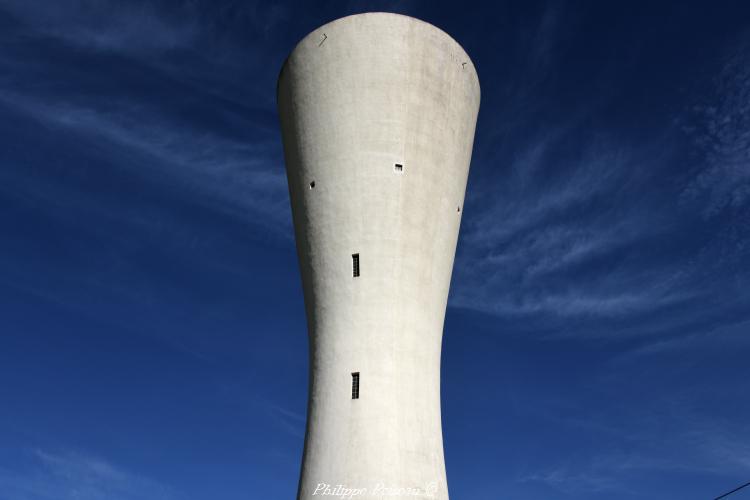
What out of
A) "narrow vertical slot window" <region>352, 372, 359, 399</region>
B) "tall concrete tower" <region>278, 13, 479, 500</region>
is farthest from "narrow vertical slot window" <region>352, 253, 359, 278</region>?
"narrow vertical slot window" <region>352, 372, 359, 399</region>

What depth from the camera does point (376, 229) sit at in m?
16.6

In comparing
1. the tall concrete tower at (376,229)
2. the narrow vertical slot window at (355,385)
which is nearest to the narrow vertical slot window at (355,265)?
the tall concrete tower at (376,229)

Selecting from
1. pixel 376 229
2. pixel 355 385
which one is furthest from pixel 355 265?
pixel 355 385

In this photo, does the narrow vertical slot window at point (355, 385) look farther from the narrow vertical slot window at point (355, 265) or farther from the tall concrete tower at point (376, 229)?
the narrow vertical slot window at point (355, 265)

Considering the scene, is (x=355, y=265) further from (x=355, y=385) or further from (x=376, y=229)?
(x=355, y=385)

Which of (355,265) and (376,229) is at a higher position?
(376,229)

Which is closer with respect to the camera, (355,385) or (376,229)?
(355,385)

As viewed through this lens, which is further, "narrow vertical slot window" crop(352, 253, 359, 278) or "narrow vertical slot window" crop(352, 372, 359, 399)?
"narrow vertical slot window" crop(352, 253, 359, 278)

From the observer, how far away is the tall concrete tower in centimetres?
1544

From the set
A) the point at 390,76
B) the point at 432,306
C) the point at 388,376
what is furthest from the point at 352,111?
the point at 388,376

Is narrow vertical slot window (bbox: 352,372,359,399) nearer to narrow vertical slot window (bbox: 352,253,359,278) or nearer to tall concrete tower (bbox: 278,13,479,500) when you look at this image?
tall concrete tower (bbox: 278,13,479,500)

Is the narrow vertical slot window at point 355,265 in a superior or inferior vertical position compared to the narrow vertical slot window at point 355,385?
superior

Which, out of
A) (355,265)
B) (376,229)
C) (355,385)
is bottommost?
(355,385)

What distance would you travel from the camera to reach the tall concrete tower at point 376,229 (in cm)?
1544
